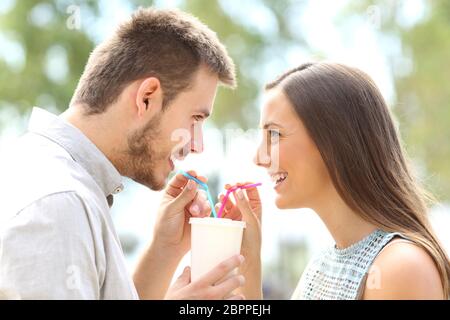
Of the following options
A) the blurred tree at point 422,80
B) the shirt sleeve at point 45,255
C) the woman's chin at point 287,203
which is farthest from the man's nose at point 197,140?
the blurred tree at point 422,80

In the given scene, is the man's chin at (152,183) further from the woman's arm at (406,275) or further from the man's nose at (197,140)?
the woman's arm at (406,275)

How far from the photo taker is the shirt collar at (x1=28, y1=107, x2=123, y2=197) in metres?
1.87

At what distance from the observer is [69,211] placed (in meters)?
1.61

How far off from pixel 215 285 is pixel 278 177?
48cm

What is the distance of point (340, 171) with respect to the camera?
2.07 metres

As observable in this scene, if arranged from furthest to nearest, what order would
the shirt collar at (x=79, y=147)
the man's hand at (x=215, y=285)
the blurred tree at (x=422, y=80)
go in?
the blurred tree at (x=422, y=80) < the shirt collar at (x=79, y=147) < the man's hand at (x=215, y=285)

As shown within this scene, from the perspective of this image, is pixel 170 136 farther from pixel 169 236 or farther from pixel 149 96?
pixel 169 236

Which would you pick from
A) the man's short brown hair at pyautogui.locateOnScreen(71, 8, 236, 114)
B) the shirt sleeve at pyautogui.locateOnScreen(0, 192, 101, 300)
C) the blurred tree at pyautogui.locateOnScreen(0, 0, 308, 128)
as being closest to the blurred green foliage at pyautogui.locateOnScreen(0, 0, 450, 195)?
A: the blurred tree at pyautogui.locateOnScreen(0, 0, 308, 128)

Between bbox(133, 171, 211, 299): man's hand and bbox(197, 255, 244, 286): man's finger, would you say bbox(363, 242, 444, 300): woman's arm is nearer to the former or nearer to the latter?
A: bbox(197, 255, 244, 286): man's finger

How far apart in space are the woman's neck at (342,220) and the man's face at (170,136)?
45 cm

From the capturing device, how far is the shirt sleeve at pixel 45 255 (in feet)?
5.11

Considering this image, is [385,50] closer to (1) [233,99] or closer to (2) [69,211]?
(1) [233,99]
